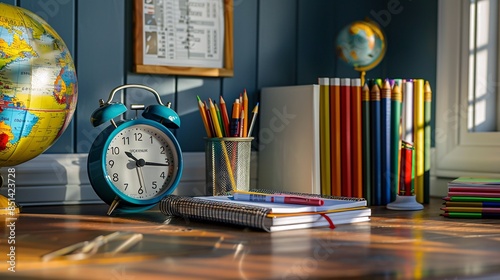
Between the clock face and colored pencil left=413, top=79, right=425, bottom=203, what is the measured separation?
672mm

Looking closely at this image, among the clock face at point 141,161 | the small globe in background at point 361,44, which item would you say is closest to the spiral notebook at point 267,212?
the clock face at point 141,161

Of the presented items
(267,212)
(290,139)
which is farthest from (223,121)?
(267,212)

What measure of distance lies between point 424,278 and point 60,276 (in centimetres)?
49

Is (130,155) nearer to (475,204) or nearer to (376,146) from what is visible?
(376,146)

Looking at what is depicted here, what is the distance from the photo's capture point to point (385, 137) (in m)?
1.97

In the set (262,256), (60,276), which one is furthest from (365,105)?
(60,276)

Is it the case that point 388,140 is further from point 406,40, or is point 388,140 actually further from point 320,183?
point 406,40

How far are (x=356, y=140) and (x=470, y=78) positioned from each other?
400mm

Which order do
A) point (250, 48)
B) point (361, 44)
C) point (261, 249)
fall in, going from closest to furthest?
1. point (261, 249)
2. point (361, 44)
3. point (250, 48)

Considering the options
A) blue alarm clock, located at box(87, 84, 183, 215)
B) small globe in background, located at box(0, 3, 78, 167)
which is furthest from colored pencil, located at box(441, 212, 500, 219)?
small globe in background, located at box(0, 3, 78, 167)

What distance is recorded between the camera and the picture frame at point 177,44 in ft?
6.49

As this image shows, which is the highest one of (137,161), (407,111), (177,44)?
(177,44)

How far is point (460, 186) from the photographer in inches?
66.0

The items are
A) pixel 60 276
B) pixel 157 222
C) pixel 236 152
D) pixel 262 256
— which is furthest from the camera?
pixel 236 152
